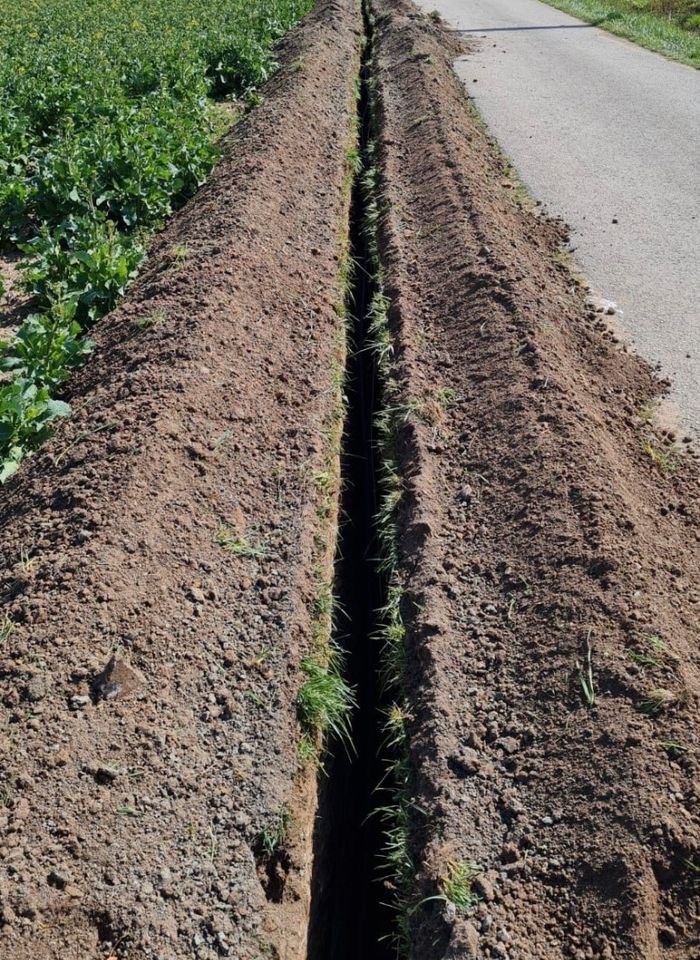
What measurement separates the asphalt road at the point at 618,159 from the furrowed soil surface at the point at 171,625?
274cm

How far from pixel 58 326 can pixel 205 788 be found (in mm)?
3655

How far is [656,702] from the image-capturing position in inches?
132

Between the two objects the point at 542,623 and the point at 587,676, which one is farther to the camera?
the point at 542,623

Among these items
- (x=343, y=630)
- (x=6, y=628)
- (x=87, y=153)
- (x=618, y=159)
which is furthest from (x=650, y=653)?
(x=618, y=159)

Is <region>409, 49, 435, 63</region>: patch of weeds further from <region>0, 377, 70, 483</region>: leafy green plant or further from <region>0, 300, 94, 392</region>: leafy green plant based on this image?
<region>0, 377, 70, 483</region>: leafy green plant

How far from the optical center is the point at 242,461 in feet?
16.0

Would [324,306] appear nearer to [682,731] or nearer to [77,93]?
[682,731]

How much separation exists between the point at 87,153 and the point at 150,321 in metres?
3.28

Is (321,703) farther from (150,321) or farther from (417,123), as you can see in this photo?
(417,123)

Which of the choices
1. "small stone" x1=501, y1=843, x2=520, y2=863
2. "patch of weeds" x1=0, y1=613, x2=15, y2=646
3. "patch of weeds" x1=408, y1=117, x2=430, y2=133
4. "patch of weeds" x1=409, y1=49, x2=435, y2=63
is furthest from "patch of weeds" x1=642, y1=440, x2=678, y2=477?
"patch of weeds" x1=409, y1=49, x2=435, y2=63

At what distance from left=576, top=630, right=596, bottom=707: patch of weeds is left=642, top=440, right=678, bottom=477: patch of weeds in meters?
1.69

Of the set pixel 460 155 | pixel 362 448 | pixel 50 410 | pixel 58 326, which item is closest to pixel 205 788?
pixel 50 410

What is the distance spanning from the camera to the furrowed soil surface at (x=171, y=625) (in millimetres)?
3000

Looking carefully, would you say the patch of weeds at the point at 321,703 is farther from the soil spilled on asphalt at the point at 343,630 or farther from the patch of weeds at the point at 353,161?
the patch of weeds at the point at 353,161
